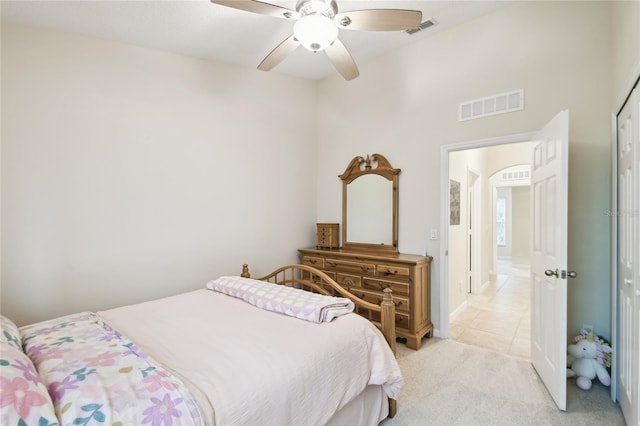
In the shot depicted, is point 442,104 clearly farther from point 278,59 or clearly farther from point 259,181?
point 259,181

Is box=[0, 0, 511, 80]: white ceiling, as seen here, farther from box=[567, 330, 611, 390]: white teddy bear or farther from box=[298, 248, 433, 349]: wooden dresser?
box=[567, 330, 611, 390]: white teddy bear

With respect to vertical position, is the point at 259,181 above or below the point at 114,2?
below

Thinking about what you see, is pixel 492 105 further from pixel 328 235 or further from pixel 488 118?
pixel 328 235

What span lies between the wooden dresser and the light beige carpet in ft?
1.08

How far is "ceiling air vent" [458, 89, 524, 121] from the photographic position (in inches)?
109

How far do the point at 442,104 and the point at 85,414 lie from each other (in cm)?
349

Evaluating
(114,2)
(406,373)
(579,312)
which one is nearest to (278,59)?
(114,2)

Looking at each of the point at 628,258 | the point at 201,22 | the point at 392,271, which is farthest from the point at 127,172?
the point at 628,258

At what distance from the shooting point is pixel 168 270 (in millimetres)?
2990

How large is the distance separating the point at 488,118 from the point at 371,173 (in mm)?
1331

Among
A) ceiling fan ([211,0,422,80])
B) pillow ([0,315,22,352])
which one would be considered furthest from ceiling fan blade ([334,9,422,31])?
pillow ([0,315,22,352])

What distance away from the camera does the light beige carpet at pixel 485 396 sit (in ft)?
6.48

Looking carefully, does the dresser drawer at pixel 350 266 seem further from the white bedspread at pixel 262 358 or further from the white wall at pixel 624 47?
the white wall at pixel 624 47

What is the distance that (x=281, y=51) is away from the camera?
2262 mm
